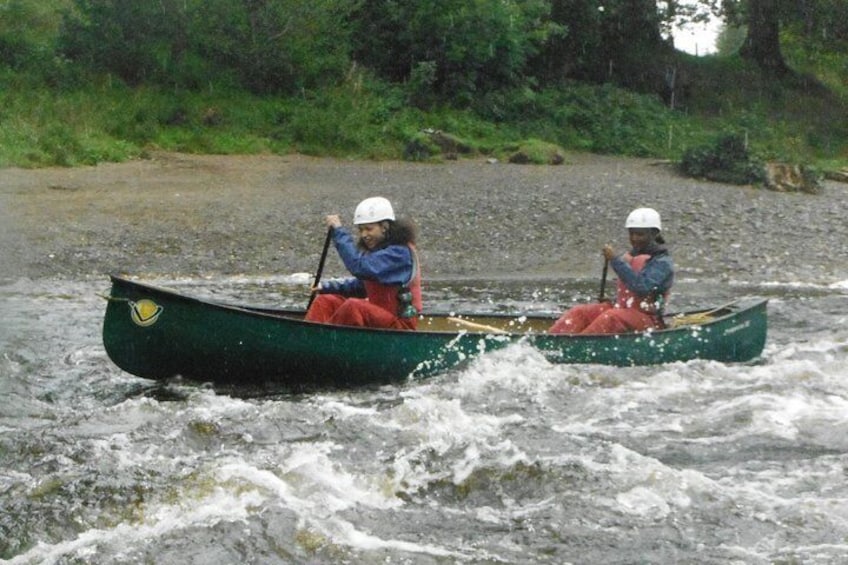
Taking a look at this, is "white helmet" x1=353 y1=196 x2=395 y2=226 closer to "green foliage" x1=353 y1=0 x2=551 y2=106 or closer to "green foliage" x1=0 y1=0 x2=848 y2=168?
"green foliage" x1=0 y1=0 x2=848 y2=168

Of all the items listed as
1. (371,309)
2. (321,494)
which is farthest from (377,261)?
(321,494)

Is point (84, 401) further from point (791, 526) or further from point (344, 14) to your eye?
point (344, 14)

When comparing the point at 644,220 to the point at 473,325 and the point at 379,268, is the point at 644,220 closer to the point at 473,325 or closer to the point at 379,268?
the point at 473,325

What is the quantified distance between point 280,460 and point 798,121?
27.3 metres

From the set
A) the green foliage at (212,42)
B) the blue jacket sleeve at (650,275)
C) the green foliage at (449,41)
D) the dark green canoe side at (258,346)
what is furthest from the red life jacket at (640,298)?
the green foliage at (449,41)

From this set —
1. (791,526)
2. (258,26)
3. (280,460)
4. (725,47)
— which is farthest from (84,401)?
(725,47)

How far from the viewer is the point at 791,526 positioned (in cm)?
705

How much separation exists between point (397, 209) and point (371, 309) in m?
9.26

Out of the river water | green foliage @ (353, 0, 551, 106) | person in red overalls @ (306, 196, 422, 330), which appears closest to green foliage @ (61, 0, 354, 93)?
green foliage @ (353, 0, 551, 106)

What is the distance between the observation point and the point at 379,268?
9.91 meters

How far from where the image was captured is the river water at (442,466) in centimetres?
675

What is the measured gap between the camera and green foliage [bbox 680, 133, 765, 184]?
23.5 meters

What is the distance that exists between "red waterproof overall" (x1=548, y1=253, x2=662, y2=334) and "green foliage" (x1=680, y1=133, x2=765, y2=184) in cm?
1331

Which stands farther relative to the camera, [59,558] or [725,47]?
[725,47]
